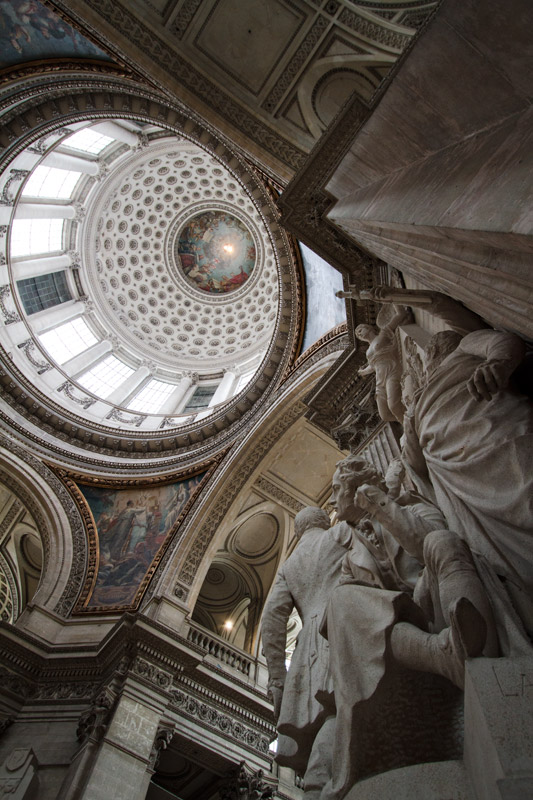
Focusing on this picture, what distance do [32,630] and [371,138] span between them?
9526 millimetres

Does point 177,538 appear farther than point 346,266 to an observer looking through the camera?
Yes

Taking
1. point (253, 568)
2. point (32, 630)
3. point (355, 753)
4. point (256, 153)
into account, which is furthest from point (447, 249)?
point (253, 568)

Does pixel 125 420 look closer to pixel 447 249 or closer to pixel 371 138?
pixel 371 138

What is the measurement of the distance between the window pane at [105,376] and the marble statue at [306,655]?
1460cm

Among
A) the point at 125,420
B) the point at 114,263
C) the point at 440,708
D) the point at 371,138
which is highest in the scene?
the point at 114,263

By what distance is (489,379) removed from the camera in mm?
2326

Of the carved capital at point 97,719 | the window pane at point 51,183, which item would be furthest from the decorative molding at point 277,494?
the window pane at point 51,183

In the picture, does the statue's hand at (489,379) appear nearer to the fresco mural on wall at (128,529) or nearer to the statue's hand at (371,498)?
the statue's hand at (371,498)

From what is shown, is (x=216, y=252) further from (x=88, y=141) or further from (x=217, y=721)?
(x=217, y=721)

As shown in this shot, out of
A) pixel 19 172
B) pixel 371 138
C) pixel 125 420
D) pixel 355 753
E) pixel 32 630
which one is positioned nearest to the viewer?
pixel 355 753

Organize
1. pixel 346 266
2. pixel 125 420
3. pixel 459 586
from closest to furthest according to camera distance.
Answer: pixel 459 586
pixel 346 266
pixel 125 420

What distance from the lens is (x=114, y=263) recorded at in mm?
20938

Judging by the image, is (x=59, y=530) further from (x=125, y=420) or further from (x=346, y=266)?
(x=346, y=266)

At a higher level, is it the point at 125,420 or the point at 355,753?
the point at 125,420
